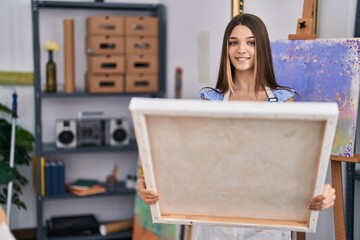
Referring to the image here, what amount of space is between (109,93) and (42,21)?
787 millimetres

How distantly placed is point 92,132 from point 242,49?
255 cm

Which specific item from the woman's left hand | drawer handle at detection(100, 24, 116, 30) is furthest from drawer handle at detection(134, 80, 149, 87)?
the woman's left hand

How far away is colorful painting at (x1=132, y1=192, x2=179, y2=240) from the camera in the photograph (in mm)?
3693

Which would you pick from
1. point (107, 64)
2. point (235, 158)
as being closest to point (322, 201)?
point (235, 158)

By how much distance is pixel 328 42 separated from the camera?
2.20 metres

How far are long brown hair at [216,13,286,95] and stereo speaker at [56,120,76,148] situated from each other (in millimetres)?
2395

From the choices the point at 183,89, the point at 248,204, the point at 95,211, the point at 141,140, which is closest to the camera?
the point at 141,140

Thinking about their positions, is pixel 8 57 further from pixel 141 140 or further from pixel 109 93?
pixel 141 140

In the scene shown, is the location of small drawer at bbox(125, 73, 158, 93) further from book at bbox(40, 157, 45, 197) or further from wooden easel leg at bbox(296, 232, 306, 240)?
wooden easel leg at bbox(296, 232, 306, 240)

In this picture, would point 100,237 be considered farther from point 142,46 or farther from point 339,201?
point 339,201

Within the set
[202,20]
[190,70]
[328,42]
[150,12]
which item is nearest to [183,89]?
[190,70]

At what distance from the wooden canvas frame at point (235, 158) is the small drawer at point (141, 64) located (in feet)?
8.99

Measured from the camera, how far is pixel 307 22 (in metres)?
2.40

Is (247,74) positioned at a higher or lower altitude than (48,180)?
higher
